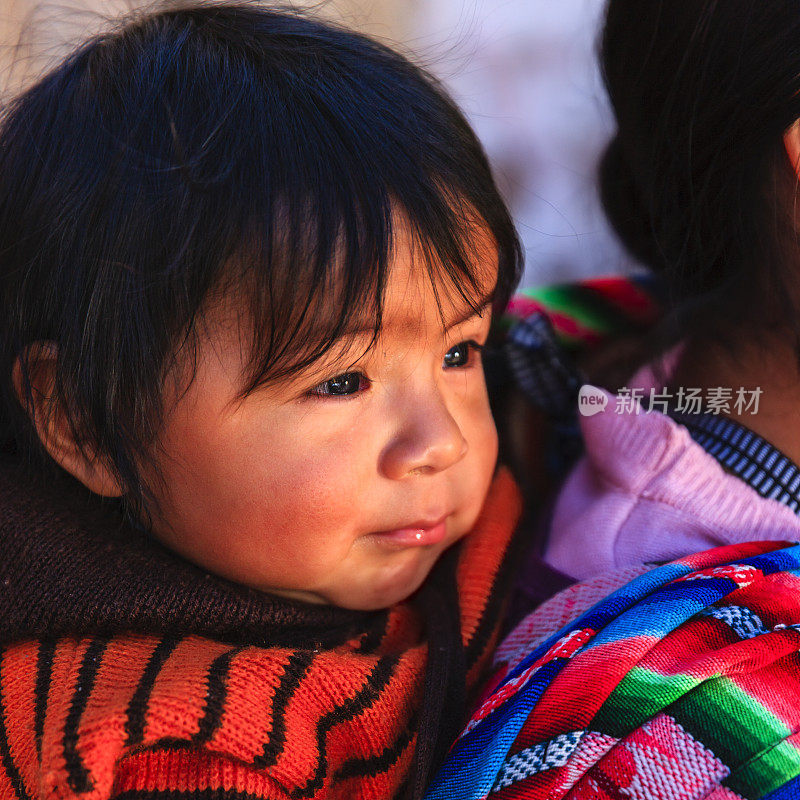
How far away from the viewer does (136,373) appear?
2.66ft

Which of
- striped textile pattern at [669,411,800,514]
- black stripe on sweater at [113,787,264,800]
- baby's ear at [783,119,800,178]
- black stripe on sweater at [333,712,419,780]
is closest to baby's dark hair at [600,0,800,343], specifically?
baby's ear at [783,119,800,178]

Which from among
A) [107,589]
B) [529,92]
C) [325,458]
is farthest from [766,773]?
[529,92]

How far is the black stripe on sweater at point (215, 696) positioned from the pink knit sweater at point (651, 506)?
1.30 feet

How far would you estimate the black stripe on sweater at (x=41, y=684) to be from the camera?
744 mm

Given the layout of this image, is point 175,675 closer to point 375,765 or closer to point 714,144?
point 375,765

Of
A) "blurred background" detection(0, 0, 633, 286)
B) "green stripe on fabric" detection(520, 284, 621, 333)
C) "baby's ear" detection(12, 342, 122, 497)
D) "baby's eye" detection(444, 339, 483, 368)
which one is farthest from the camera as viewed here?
"blurred background" detection(0, 0, 633, 286)

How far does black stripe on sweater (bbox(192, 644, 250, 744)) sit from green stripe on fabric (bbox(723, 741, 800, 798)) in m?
0.39

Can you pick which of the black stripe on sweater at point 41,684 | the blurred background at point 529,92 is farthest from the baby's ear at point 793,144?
the black stripe on sweater at point 41,684

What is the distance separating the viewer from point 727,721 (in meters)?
0.67

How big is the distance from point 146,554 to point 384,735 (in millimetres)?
290

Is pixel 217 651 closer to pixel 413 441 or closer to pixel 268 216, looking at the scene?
pixel 413 441

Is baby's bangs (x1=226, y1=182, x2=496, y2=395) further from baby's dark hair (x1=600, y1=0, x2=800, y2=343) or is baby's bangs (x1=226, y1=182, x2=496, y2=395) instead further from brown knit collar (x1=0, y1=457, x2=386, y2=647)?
baby's dark hair (x1=600, y1=0, x2=800, y2=343)

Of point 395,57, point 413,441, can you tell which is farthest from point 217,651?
point 395,57

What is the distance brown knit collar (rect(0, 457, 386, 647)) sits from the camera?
83 cm
